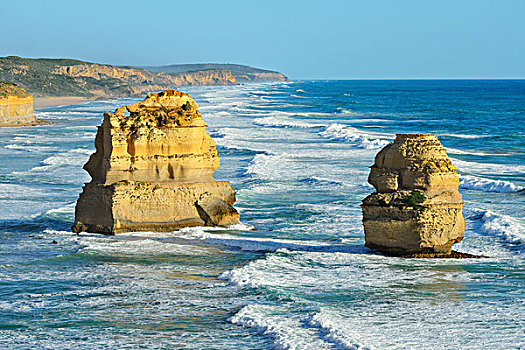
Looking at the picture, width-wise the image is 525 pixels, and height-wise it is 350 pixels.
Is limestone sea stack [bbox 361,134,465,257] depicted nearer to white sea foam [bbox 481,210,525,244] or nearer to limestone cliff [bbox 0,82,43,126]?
white sea foam [bbox 481,210,525,244]

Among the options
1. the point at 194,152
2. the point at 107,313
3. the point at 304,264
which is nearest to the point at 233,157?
the point at 194,152

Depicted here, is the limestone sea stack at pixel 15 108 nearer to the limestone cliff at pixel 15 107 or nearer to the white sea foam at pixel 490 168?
the limestone cliff at pixel 15 107

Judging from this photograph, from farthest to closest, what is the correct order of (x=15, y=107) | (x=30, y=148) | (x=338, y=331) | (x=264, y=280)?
1. (x=15, y=107)
2. (x=30, y=148)
3. (x=264, y=280)
4. (x=338, y=331)

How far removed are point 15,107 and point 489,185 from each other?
53396 millimetres

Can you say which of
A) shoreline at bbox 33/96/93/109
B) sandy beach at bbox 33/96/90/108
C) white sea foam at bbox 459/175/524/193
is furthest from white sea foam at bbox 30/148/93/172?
sandy beach at bbox 33/96/90/108

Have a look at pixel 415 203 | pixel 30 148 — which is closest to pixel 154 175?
pixel 415 203

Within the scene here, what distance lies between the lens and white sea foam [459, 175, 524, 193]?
27516 mm

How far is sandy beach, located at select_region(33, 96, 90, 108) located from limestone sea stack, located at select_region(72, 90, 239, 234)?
299 feet

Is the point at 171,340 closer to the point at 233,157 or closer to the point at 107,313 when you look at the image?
the point at 107,313

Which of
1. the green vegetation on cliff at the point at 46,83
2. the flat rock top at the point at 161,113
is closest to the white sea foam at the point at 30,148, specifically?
the flat rock top at the point at 161,113

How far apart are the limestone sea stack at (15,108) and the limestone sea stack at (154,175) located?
5242cm

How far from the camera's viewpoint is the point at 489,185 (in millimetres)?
28375

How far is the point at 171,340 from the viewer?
37.1 ft

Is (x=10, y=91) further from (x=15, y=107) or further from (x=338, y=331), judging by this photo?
(x=338, y=331)
